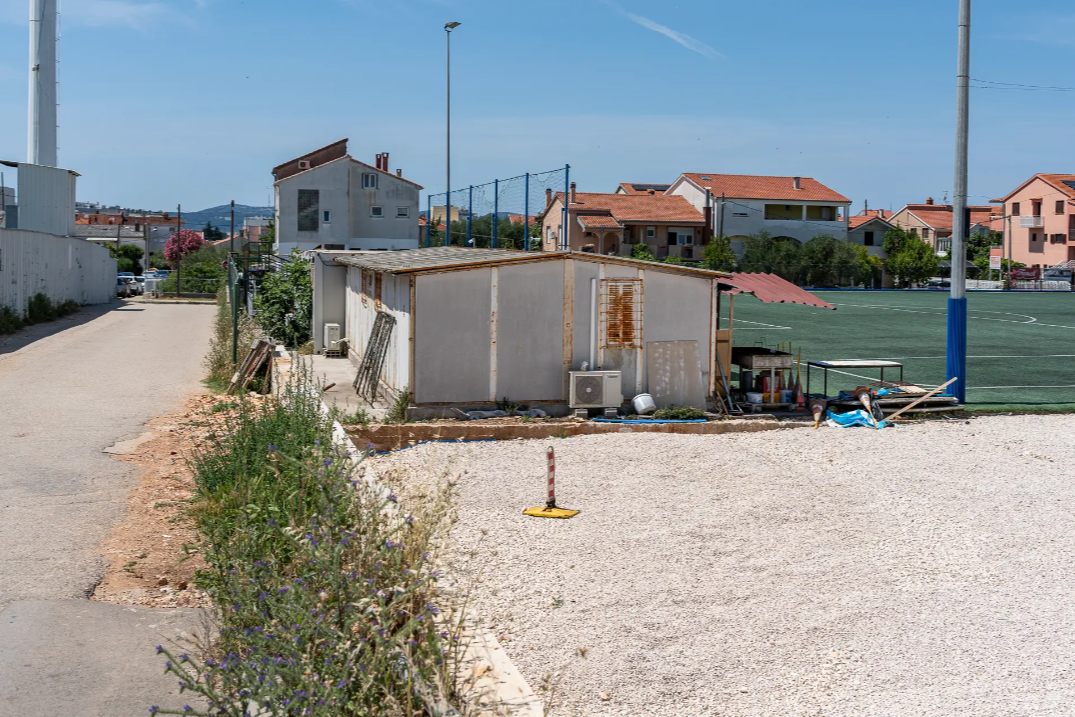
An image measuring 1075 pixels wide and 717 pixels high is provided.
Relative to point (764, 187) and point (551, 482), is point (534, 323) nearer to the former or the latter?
point (551, 482)

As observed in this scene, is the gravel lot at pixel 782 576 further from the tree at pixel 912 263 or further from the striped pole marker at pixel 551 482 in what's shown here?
the tree at pixel 912 263

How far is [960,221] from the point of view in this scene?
17188 mm

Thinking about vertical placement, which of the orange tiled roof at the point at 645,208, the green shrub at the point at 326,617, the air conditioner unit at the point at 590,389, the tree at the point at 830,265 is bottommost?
the green shrub at the point at 326,617

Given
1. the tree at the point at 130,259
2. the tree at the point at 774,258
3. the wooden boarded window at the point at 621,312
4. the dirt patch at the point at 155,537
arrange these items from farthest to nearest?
the tree at the point at 130,259, the tree at the point at 774,258, the wooden boarded window at the point at 621,312, the dirt patch at the point at 155,537

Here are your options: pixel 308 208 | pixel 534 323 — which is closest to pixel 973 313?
pixel 534 323

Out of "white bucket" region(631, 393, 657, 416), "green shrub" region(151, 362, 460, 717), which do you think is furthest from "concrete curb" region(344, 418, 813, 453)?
"green shrub" region(151, 362, 460, 717)

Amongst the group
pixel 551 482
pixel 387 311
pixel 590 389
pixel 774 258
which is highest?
pixel 774 258

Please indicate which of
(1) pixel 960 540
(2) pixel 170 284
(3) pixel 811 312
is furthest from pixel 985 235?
(1) pixel 960 540

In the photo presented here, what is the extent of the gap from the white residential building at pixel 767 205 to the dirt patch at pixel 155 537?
222 ft

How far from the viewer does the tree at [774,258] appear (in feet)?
237

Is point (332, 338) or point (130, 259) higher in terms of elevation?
point (130, 259)

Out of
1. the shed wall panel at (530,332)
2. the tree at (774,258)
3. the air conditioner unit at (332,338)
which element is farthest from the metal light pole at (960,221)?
the tree at (774,258)

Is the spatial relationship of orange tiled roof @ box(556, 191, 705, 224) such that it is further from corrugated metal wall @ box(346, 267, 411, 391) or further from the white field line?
corrugated metal wall @ box(346, 267, 411, 391)

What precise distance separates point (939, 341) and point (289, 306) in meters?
18.0
